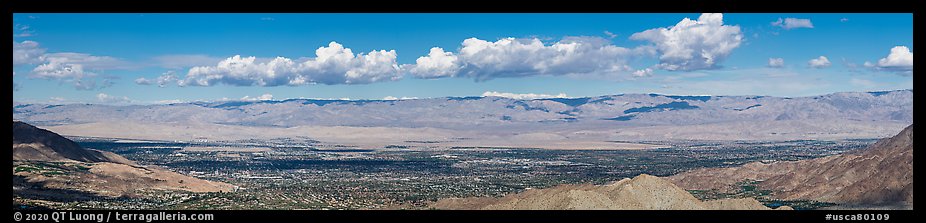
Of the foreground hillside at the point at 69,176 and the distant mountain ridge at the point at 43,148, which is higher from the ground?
the distant mountain ridge at the point at 43,148

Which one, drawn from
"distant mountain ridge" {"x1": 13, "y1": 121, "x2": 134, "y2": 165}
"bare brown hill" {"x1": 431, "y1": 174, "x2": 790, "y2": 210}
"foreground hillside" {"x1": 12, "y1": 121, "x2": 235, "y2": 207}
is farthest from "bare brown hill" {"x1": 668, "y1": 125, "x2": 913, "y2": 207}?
"distant mountain ridge" {"x1": 13, "y1": 121, "x2": 134, "y2": 165}

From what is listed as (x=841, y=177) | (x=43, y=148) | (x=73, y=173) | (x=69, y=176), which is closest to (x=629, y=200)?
(x=841, y=177)

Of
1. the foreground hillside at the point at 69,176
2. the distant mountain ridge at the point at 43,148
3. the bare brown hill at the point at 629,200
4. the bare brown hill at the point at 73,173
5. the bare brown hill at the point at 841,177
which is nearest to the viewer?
the bare brown hill at the point at 629,200

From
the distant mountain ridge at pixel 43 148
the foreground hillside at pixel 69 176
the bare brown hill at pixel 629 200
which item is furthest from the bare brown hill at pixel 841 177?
the distant mountain ridge at pixel 43 148

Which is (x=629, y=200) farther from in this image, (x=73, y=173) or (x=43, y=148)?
(x=43, y=148)

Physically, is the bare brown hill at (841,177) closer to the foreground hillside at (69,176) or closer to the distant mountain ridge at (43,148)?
the foreground hillside at (69,176)

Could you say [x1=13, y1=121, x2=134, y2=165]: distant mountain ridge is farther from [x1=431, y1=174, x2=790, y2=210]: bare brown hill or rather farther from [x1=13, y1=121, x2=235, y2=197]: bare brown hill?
[x1=431, y1=174, x2=790, y2=210]: bare brown hill
